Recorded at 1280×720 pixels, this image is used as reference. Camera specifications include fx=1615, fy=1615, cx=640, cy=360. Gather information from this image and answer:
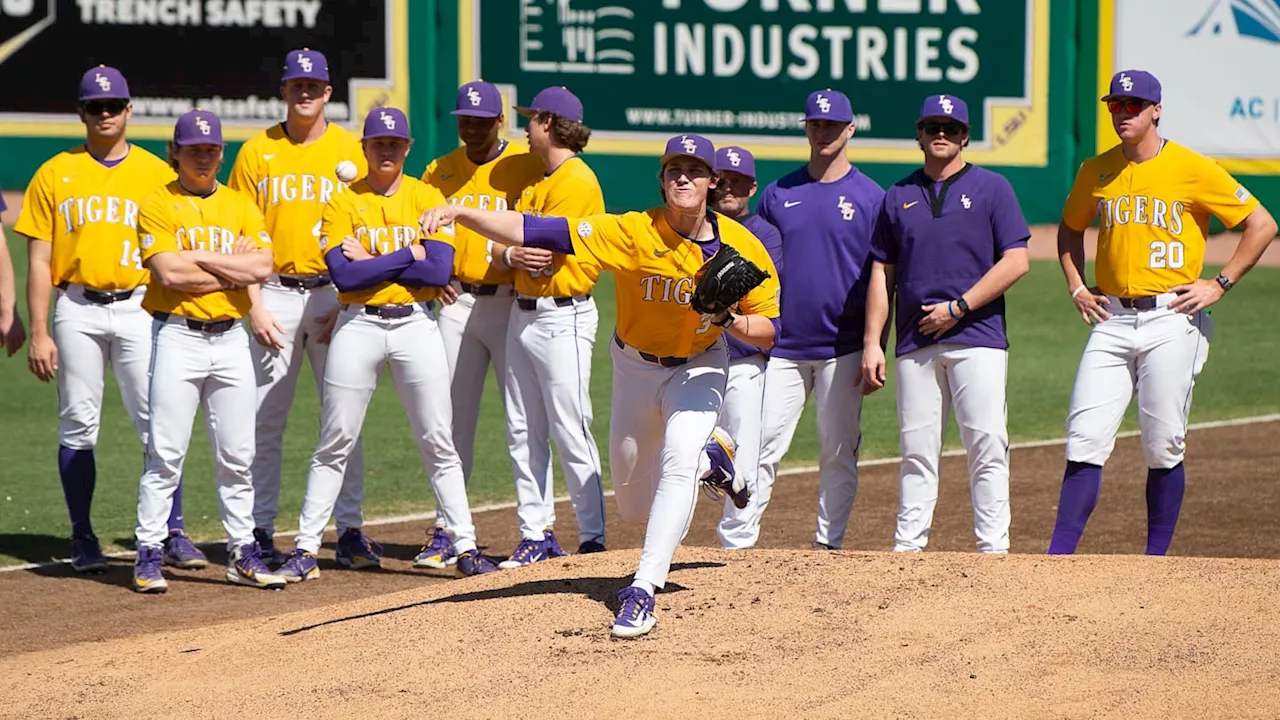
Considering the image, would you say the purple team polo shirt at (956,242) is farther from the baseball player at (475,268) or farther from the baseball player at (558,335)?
the baseball player at (475,268)

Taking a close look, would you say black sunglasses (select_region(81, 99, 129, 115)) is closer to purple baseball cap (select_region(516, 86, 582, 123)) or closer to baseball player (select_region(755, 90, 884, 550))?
purple baseball cap (select_region(516, 86, 582, 123))

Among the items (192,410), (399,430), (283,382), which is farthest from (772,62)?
(192,410)

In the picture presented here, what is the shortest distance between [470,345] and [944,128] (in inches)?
107

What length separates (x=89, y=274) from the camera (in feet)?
26.3

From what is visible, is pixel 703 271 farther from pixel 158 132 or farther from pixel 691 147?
pixel 158 132

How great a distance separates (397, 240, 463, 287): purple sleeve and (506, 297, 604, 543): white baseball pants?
0.51 metres

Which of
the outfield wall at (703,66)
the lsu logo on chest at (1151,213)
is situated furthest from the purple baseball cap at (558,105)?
the outfield wall at (703,66)

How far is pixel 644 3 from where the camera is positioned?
18250 mm

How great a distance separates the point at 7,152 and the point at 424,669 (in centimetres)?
1445

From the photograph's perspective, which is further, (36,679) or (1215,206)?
(1215,206)

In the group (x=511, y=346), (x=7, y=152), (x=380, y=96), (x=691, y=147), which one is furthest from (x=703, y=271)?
(x=7, y=152)

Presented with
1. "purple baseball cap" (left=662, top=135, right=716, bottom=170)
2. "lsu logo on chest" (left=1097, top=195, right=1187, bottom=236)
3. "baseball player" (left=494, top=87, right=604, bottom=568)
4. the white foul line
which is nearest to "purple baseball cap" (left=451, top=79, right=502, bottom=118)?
"baseball player" (left=494, top=87, right=604, bottom=568)

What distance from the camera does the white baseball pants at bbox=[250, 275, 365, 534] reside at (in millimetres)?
8367

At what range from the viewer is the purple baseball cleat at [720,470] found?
21.3 feet
